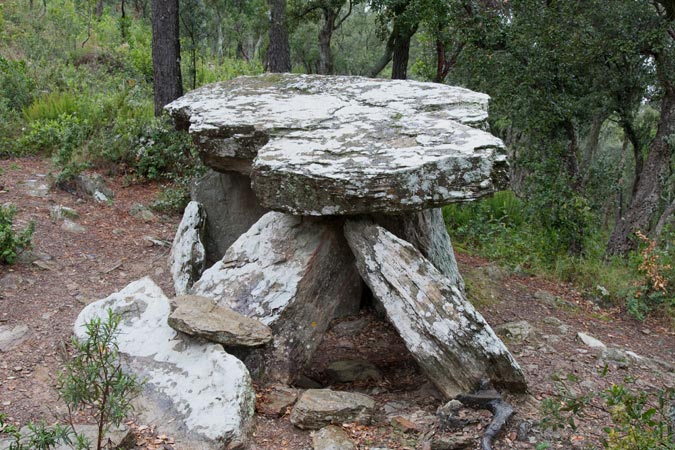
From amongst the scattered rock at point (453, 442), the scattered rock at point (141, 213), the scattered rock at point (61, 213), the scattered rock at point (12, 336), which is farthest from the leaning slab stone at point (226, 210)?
the scattered rock at point (453, 442)

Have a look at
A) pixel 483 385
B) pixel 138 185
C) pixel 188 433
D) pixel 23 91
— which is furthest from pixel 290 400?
pixel 23 91

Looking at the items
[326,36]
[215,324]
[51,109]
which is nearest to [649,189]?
[215,324]

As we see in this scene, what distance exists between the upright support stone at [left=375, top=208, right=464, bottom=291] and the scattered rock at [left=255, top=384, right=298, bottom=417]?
160 cm

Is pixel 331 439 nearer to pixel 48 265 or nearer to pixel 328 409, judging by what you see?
pixel 328 409

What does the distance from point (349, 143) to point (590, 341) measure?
2.81m

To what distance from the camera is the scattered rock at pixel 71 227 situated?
625 cm

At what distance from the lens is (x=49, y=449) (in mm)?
3057

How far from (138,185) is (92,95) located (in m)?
3.01

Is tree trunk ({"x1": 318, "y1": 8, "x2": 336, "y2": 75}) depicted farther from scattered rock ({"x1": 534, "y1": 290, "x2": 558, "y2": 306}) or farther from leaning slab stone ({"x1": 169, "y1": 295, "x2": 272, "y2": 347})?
leaning slab stone ({"x1": 169, "y1": 295, "x2": 272, "y2": 347})

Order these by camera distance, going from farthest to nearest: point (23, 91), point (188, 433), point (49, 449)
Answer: point (23, 91) → point (188, 433) → point (49, 449)

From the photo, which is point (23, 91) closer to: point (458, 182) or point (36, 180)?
point (36, 180)

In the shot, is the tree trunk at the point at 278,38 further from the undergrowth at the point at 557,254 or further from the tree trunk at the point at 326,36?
the undergrowth at the point at 557,254

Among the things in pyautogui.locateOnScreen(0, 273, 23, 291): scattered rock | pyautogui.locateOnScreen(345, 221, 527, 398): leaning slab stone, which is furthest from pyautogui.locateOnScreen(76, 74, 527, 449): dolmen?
pyautogui.locateOnScreen(0, 273, 23, 291): scattered rock

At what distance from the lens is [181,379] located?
12.6 ft
